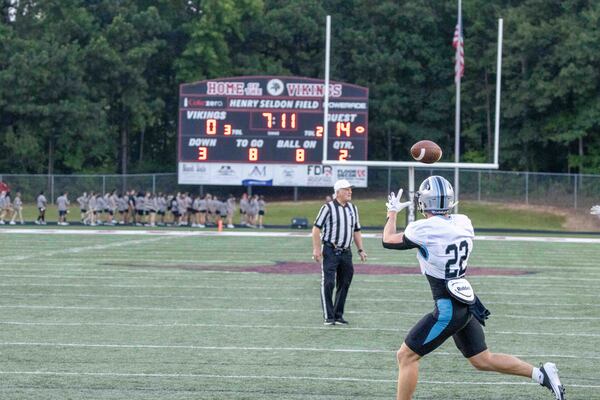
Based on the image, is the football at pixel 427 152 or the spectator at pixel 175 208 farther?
the spectator at pixel 175 208

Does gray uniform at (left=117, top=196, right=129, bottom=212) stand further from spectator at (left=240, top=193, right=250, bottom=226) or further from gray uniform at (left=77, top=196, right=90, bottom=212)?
spectator at (left=240, top=193, right=250, bottom=226)

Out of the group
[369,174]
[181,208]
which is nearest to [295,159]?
[181,208]

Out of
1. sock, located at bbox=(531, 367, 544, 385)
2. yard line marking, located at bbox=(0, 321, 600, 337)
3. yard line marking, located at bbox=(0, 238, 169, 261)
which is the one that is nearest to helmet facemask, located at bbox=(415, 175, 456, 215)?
sock, located at bbox=(531, 367, 544, 385)

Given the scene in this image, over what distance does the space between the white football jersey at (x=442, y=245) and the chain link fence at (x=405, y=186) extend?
31850 millimetres

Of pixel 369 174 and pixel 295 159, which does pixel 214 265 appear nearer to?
pixel 295 159

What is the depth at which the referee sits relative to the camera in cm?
1077

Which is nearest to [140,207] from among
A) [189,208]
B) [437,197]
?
[189,208]

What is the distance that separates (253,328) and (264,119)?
23.2 meters

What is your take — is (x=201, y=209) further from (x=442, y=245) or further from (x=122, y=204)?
(x=442, y=245)

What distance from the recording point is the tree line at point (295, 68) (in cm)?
4456

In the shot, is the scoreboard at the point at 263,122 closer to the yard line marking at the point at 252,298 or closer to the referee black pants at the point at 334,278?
the yard line marking at the point at 252,298

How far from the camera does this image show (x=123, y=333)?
10.0 metres

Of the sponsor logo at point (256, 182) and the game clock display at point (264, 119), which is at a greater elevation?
the game clock display at point (264, 119)

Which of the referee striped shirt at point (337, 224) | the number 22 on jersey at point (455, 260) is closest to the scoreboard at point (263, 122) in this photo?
the referee striped shirt at point (337, 224)
